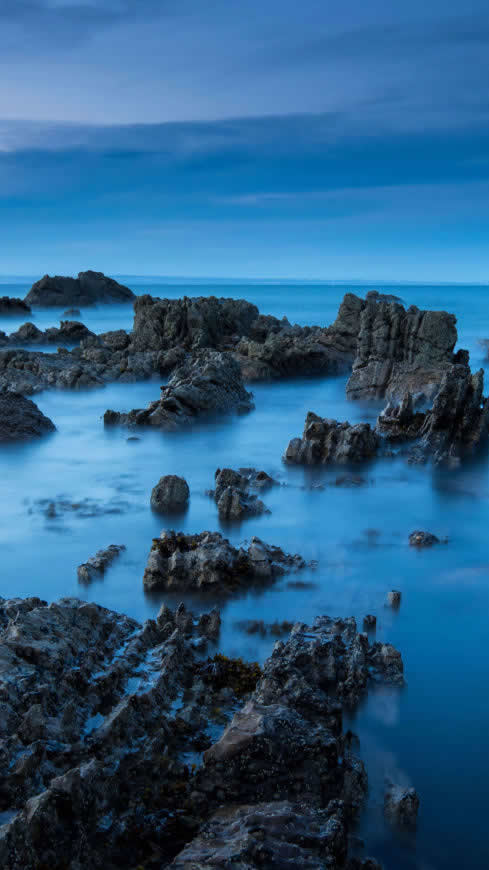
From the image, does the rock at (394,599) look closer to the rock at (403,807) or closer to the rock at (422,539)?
the rock at (422,539)

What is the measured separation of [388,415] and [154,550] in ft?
41.4

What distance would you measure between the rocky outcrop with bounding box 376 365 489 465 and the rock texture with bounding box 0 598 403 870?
1442cm

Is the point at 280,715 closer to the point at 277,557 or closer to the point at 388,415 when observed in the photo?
the point at 277,557

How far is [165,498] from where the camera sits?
16969mm

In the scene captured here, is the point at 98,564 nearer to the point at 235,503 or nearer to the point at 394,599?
the point at 235,503

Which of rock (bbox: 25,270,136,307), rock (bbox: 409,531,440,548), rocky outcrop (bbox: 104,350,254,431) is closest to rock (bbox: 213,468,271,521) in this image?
rock (bbox: 409,531,440,548)

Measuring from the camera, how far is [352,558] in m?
14.5

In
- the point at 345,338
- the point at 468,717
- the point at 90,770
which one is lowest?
the point at 468,717

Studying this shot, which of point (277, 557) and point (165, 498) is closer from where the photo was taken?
point (277, 557)

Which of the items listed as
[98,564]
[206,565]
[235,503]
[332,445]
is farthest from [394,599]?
[332,445]

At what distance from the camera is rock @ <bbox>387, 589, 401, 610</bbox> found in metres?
12.1

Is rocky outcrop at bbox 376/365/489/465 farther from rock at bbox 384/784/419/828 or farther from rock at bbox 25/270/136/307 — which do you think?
rock at bbox 25/270/136/307

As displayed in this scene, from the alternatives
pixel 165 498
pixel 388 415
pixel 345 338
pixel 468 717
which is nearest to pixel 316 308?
pixel 345 338

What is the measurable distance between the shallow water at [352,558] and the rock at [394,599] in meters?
0.18
